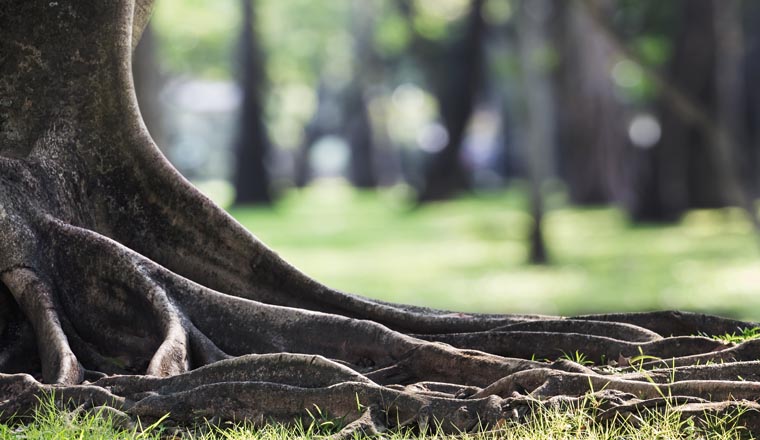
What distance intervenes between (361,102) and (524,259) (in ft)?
99.2

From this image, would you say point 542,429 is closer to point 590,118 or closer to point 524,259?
point 524,259

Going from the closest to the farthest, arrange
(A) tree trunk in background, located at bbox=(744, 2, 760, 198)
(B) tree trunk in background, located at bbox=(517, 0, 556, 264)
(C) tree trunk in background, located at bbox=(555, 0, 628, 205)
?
1. (B) tree trunk in background, located at bbox=(517, 0, 556, 264)
2. (C) tree trunk in background, located at bbox=(555, 0, 628, 205)
3. (A) tree trunk in background, located at bbox=(744, 2, 760, 198)

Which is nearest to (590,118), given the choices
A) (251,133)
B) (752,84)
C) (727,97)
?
(752,84)

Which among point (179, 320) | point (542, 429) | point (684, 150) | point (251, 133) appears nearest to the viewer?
point (542, 429)

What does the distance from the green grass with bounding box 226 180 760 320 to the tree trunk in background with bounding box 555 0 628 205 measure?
1.41 m

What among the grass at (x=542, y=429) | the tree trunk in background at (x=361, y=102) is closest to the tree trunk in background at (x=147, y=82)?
the grass at (x=542, y=429)

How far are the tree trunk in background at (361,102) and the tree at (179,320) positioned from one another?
37.4m

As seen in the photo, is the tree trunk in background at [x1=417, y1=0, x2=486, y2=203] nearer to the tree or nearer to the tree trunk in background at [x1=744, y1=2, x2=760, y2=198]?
the tree trunk in background at [x1=744, y1=2, x2=760, y2=198]

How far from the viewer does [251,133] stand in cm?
3925

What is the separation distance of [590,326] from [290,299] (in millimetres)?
1660

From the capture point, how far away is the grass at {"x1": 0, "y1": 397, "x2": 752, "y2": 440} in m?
5.24

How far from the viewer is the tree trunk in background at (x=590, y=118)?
114 feet

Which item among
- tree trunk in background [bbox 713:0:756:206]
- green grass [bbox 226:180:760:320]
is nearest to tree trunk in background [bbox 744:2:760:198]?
tree trunk in background [bbox 713:0:756:206]

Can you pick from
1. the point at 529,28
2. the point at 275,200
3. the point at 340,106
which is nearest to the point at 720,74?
the point at 529,28
